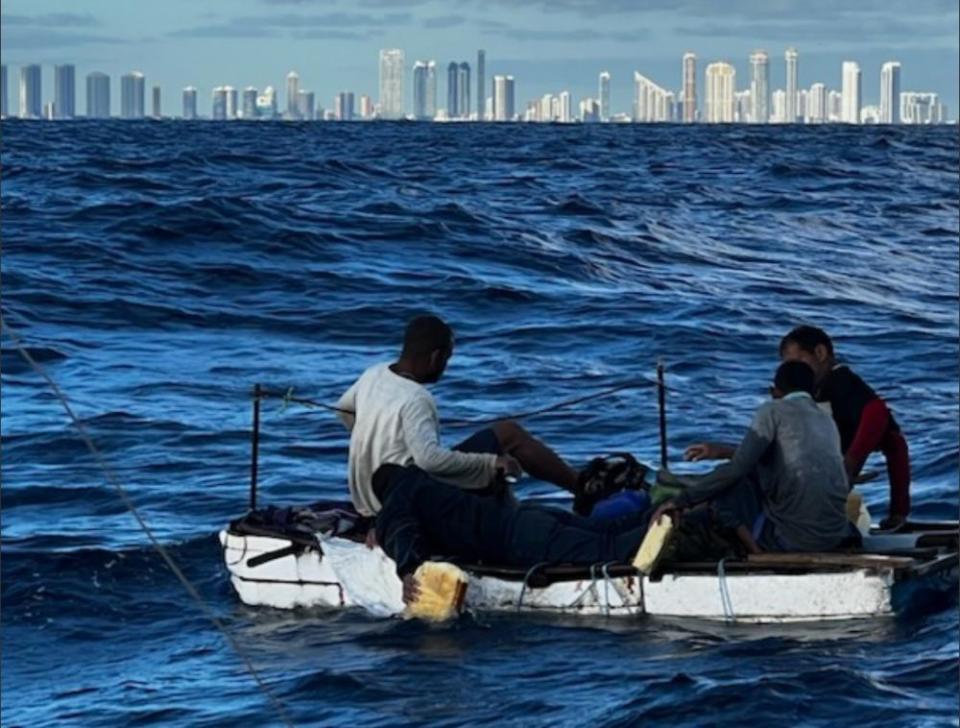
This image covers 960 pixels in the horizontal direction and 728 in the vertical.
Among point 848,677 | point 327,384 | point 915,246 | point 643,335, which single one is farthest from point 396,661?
point 915,246

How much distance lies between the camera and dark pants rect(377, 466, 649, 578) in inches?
439

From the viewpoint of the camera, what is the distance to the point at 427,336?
11.2m

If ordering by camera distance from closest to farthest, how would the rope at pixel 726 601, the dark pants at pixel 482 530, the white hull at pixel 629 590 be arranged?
the white hull at pixel 629 590
the rope at pixel 726 601
the dark pants at pixel 482 530

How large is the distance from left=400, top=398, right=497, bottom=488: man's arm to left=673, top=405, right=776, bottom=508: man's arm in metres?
1.20

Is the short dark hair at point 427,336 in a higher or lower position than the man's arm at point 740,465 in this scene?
higher

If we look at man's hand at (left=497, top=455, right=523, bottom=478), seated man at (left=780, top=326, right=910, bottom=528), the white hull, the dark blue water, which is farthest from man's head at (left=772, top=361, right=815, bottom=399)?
man's hand at (left=497, top=455, right=523, bottom=478)

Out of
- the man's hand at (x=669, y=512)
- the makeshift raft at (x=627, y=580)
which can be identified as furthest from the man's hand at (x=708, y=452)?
the makeshift raft at (x=627, y=580)

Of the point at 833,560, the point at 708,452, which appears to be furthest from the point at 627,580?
the point at 833,560

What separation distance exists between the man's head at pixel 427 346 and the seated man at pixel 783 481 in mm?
1420

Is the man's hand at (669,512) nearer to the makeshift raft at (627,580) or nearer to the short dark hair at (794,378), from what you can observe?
the makeshift raft at (627,580)

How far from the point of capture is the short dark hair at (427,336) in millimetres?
11180

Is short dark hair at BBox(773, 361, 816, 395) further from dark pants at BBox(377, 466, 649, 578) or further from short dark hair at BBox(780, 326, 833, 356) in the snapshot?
dark pants at BBox(377, 466, 649, 578)

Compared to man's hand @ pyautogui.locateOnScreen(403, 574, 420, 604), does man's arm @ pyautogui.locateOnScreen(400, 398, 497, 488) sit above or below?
above

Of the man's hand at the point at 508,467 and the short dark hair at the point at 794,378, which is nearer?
the short dark hair at the point at 794,378
